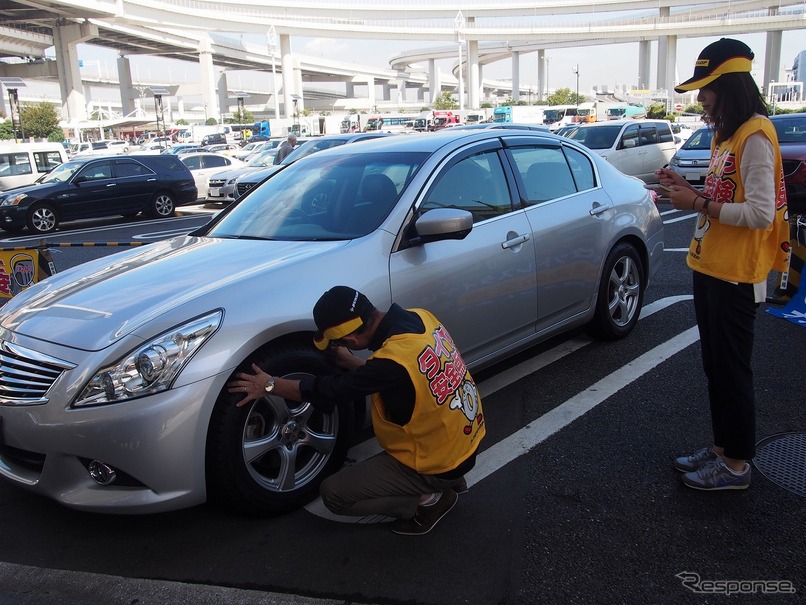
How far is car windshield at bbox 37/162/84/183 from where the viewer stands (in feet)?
49.3

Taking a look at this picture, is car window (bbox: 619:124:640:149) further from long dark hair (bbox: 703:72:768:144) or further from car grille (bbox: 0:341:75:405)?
car grille (bbox: 0:341:75:405)

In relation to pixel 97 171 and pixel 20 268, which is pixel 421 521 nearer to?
pixel 20 268

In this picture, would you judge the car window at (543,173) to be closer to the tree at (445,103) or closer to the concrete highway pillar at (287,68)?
the concrete highway pillar at (287,68)

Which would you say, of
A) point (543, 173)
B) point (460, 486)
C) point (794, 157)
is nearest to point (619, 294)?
point (543, 173)

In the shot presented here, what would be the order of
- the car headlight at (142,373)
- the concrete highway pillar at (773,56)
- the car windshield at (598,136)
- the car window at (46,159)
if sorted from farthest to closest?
the concrete highway pillar at (773,56) < the car window at (46,159) < the car windshield at (598,136) < the car headlight at (142,373)

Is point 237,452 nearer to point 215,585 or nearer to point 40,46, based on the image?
point 215,585

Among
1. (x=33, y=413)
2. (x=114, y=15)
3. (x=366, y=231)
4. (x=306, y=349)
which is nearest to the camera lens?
(x=33, y=413)

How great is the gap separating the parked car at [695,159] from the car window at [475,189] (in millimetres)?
10928

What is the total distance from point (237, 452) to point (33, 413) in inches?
32.2

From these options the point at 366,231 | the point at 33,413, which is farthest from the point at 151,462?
the point at 366,231

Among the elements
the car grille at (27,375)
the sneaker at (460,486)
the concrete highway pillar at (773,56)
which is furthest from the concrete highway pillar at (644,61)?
the car grille at (27,375)

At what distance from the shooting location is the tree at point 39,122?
2265 inches

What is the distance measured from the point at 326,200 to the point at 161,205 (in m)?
13.2

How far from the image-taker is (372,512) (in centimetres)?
285
